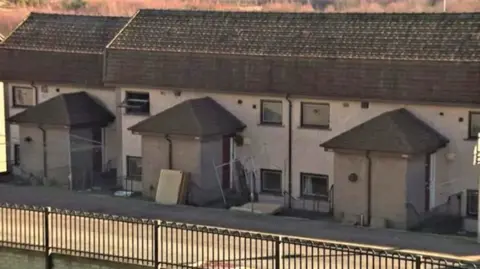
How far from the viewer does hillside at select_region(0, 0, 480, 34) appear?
100 meters

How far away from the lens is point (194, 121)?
103ft

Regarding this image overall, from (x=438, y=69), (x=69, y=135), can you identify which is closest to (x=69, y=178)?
(x=69, y=135)

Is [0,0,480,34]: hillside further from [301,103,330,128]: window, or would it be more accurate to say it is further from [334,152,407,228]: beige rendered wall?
[334,152,407,228]: beige rendered wall

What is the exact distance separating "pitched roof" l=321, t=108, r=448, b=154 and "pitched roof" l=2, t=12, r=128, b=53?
37.6ft

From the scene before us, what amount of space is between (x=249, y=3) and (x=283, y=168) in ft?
283

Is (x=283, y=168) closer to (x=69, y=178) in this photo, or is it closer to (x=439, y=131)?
(x=439, y=131)

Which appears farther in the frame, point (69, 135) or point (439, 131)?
point (69, 135)

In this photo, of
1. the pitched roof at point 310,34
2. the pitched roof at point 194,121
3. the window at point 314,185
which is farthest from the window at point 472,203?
the pitched roof at point 194,121

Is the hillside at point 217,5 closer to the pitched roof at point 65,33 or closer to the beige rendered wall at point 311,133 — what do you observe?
the pitched roof at point 65,33

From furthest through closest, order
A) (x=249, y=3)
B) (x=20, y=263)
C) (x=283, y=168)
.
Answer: (x=249, y=3) < (x=283, y=168) < (x=20, y=263)

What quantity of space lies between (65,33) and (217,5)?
7124 centimetres

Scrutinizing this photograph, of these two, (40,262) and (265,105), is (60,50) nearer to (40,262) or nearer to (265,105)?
(265,105)

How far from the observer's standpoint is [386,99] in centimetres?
2931

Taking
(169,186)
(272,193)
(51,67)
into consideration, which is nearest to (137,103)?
(169,186)
